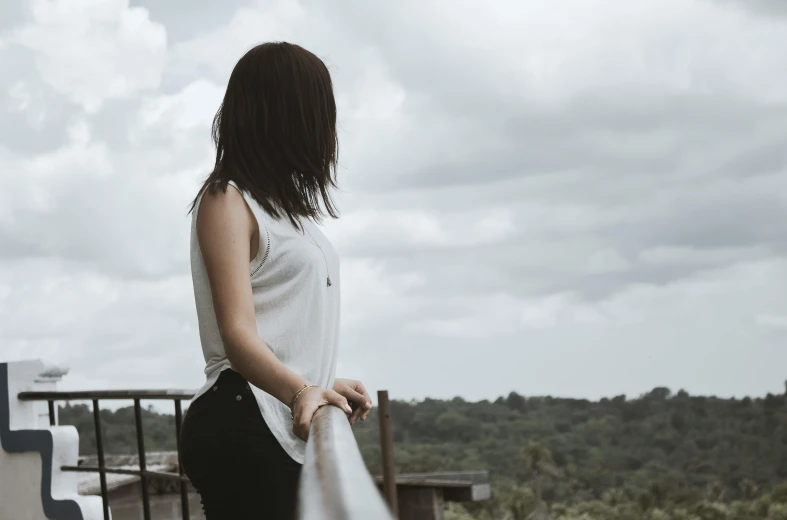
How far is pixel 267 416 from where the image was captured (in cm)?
116

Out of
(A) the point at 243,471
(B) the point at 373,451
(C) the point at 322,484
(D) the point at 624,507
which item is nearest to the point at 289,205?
(A) the point at 243,471

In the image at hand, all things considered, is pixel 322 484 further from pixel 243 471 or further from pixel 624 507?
pixel 624 507

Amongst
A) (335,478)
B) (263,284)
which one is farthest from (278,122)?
(335,478)

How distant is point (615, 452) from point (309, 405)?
55.8 metres

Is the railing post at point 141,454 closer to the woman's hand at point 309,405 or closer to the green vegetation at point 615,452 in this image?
the woman's hand at point 309,405

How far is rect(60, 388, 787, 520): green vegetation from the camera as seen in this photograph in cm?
4903

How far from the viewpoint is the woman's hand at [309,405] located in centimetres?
97

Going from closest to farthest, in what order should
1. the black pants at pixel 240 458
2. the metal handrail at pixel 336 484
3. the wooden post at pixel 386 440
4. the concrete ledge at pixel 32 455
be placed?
the metal handrail at pixel 336 484
the black pants at pixel 240 458
the concrete ledge at pixel 32 455
the wooden post at pixel 386 440

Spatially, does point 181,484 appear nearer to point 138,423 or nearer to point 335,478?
point 138,423

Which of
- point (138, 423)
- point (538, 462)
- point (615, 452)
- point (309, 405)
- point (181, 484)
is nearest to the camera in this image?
point (309, 405)

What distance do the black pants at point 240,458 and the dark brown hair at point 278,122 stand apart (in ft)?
0.79

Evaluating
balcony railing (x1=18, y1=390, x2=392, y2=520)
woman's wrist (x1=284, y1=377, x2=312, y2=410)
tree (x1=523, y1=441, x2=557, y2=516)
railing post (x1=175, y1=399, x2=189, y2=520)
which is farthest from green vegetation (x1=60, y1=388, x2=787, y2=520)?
balcony railing (x1=18, y1=390, x2=392, y2=520)

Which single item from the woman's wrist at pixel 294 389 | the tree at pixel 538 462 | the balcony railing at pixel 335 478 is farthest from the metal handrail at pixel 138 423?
the tree at pixel 538 462

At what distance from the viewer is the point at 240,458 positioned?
3.79ft
